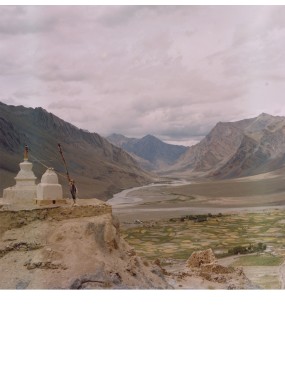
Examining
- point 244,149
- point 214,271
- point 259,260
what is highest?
point 244,149

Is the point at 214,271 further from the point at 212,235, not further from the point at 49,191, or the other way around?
the point at 49,191

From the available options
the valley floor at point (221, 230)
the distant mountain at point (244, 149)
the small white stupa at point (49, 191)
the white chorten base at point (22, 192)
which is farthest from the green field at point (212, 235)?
the white chorten base at point (22, 192)

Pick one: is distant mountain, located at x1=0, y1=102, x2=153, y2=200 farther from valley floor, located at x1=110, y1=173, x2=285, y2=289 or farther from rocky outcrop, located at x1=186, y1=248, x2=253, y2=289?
rocky outcrop, located at x1=186, y1=248, x2=253, y2=289

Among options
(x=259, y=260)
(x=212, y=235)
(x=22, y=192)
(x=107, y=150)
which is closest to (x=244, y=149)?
(x=107, y=150)

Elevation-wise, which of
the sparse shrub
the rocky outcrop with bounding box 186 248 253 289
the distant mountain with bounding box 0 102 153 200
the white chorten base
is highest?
the distant mountain with bounding box 0 102 153 200

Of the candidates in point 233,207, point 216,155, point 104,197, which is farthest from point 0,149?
point 216,155

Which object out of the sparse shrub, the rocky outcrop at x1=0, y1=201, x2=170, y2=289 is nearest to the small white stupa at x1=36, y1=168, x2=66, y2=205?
the rocky outcrop at x1=0, y1=201, x2=170, y2=289
